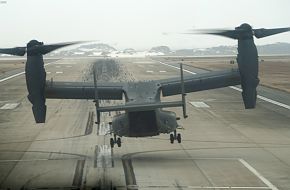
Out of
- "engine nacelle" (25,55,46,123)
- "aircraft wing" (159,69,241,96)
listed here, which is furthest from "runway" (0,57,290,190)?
"aircraft wing" (159,69,241,96)

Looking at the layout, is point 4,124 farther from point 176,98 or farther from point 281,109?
point 281,109

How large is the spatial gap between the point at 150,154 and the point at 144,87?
5632mm

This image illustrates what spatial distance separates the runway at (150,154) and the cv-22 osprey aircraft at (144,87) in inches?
106

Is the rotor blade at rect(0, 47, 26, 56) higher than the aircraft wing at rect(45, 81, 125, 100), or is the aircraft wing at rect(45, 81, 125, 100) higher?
the rotor blade at rect(0, 47, 26, 56)

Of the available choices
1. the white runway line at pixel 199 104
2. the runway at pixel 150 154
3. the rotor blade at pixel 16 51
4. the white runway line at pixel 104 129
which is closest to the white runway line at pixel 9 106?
the runway at pixel 150 154

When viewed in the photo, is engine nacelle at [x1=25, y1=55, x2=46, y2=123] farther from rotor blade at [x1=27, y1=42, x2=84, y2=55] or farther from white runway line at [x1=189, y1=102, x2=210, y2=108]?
white runway line at [x1=189, y1=102, x2=210, y2=108]

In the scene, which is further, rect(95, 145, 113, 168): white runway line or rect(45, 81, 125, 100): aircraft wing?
rect(95, 145, 113, 168): white runway line

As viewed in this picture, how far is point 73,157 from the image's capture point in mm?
29828

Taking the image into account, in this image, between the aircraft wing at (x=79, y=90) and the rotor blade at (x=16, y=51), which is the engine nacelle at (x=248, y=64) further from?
the rotor blade at (x=16, y=51)

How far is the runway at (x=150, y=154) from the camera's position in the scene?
77.5ft

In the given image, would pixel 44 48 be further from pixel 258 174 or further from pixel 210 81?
pixel 258 174

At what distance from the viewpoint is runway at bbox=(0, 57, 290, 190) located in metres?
23.6

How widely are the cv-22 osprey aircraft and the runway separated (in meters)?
2.69

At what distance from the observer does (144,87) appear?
27.0 m
